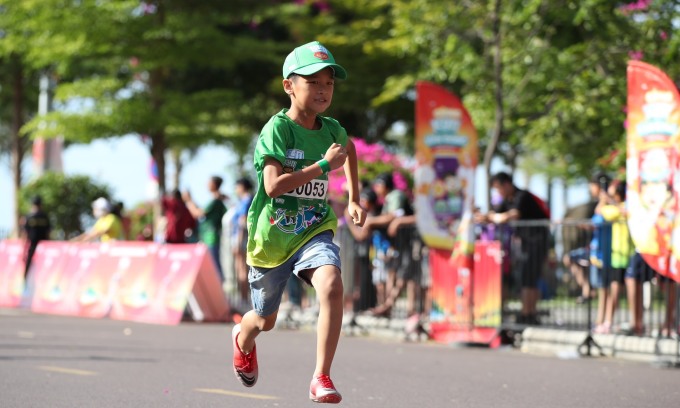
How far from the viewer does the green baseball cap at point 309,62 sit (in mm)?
6609

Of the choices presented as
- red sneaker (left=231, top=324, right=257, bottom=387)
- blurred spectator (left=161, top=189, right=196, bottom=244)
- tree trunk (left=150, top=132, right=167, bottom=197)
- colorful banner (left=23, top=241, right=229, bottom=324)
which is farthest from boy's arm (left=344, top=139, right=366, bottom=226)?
tree trunk (left=150, top=132, right=167, bottom=197)

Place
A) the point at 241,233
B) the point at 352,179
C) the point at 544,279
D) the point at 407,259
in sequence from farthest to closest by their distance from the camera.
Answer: the point at 241,233 → the point at 407,259 → the point at 544,279 → the point at 352,179

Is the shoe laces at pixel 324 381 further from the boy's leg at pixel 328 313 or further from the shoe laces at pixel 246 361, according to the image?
the shoe laces at pixel 246 361

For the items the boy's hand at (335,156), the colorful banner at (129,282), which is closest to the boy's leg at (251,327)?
the boy's hand at (335,156)

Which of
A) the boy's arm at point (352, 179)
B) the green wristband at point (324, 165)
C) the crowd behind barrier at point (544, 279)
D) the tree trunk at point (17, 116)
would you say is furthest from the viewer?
the tree trunk at point (17, 116)

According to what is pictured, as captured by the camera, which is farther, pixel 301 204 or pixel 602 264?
pixel 602 264

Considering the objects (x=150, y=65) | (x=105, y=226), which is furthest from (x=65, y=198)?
(x=105, y=226)

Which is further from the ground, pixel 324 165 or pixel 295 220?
pixel 324 165

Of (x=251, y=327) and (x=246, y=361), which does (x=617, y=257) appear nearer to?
(x=246, y=361)

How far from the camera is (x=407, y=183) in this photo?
2917 centimetres

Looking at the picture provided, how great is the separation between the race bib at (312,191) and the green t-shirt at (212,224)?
39.7 feet

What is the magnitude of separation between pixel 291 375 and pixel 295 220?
11.2 feet

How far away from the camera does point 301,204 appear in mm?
6762

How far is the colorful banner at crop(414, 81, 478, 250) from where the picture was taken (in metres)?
14.7
